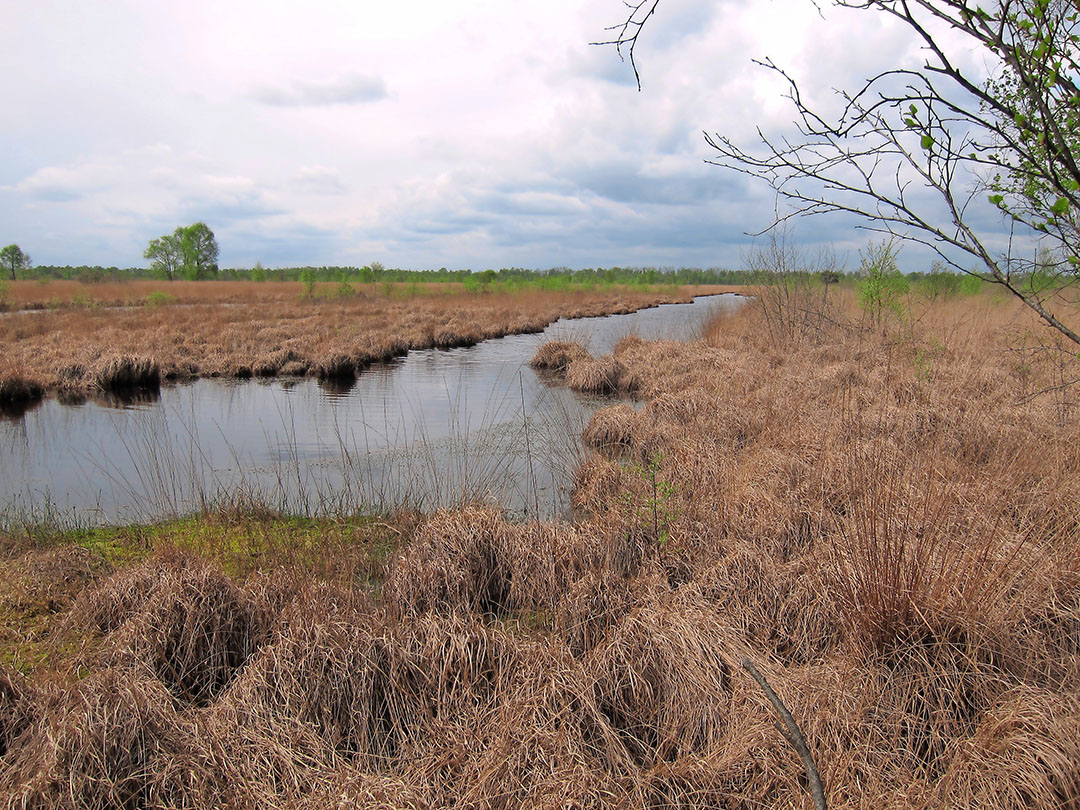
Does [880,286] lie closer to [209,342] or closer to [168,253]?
[209,342]

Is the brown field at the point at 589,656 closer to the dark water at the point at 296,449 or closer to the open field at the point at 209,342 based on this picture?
the dark water at the point at 296,449

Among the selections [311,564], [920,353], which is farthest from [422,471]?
[920,353]

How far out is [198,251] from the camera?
68.2 meters

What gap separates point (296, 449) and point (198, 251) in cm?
7179

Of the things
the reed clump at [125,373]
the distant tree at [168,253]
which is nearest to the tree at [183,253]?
the distant tree at [168,253]

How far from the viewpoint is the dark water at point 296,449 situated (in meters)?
6.55

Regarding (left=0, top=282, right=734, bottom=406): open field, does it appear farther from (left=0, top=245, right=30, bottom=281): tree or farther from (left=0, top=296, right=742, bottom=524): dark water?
(left=0, top=245, right=30, bottom=281): tree

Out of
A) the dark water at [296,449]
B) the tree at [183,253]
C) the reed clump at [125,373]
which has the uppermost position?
the tree at [183,253]

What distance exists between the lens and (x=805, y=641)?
327cm

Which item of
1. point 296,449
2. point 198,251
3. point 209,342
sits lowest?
point 296,449

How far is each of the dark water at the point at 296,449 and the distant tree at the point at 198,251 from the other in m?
61.8

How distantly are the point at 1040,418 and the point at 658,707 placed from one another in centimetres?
589

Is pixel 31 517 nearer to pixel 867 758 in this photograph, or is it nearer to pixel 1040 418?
pixel 867 758

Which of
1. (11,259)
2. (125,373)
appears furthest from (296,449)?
(11,259)
